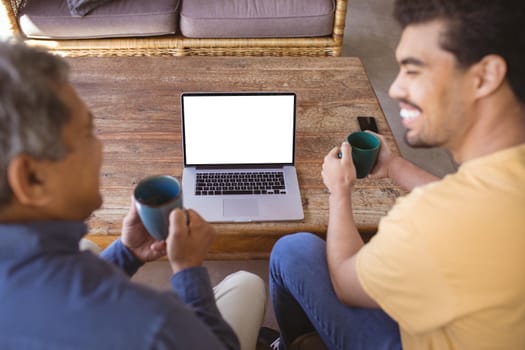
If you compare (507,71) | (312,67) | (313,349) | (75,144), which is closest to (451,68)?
(507,71)

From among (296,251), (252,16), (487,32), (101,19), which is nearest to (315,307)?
(296,251)

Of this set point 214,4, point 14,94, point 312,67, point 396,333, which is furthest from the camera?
point 214,4

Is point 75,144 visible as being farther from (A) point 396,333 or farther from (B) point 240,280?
(A) point 396,333

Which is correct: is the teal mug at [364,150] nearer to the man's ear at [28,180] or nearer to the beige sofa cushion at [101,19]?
the man's ear at [28,180]

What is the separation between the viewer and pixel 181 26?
2.41 meters

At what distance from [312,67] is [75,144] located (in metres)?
1.28

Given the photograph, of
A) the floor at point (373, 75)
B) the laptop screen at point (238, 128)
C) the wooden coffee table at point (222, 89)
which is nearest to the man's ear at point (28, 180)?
the wooden coffee table at point (222, 89)

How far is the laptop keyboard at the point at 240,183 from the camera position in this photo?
1.31 meters

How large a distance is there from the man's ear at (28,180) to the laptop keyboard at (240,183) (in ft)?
2.16

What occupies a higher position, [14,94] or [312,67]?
[14,94]

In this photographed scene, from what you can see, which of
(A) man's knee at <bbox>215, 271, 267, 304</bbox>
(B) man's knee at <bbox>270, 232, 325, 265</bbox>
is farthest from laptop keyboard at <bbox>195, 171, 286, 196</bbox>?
(A) man's knee at <bbox>215, 271, 267, 304</bbox>

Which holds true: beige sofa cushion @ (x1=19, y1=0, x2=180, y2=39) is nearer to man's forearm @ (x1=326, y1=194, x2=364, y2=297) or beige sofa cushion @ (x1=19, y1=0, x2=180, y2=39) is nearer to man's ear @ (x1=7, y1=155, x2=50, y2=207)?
man's forearm @ (x1=326, y1=194, x2=364, y2=297)

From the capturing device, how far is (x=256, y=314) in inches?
46.5

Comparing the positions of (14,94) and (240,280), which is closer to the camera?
(14,94)
